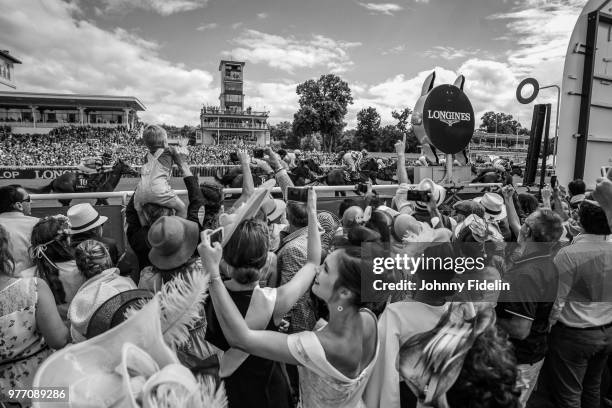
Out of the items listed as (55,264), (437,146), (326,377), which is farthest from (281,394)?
(437,146)

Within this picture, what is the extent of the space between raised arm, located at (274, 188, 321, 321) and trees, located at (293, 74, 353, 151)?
5198 cm

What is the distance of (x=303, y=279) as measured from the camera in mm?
1852

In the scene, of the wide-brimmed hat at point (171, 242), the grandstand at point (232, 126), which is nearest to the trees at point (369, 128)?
the grandstand at point (232, 126)

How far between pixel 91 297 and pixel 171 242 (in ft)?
1.61

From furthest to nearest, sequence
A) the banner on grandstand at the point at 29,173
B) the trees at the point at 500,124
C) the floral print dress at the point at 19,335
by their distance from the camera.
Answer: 1. the trees at the point at 500,124
2. the banner on grandstand at the point at 29,173
3. the floral print dress at the point at 19,335

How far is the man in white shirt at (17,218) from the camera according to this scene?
2.63 m

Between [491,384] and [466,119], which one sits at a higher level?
[466,119]

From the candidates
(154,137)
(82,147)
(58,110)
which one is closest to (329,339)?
(154,137)

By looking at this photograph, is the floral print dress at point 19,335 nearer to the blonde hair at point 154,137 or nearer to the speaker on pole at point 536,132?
the blonde hair at point 154,137

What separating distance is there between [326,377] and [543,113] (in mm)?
5358

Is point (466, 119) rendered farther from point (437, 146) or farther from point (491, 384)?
point (491, 384)

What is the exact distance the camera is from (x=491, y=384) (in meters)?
1.28

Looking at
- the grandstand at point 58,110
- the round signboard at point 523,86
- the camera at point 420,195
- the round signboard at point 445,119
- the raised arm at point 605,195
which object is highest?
the grandstand at point 58,110

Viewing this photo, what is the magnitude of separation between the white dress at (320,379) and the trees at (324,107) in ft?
173
